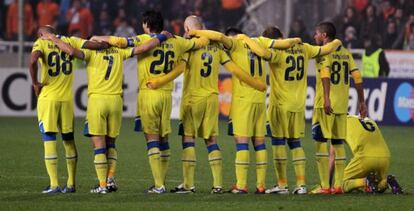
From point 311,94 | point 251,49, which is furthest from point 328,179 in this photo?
point 311,94

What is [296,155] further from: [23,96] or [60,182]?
[23,96]

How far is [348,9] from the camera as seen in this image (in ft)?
99.1

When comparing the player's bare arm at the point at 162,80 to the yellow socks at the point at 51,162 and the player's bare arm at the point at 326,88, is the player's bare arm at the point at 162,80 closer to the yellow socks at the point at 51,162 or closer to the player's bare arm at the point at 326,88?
the yellow socks at the point at 51,162

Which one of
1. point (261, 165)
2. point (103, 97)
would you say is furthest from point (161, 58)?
point (261, 165)

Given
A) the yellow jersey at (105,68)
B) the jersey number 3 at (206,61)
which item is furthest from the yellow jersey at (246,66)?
the yellow jersey at (105,68)

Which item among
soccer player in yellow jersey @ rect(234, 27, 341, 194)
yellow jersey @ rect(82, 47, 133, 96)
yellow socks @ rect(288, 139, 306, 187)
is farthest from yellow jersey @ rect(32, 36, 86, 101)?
yellow socks @ rect(288, 139, 306, 187)

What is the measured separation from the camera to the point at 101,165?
48.0 feet

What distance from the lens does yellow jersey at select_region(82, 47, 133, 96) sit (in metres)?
14.7

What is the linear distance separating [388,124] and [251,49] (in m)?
12.8

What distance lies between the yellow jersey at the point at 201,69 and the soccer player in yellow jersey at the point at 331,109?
4.14ft

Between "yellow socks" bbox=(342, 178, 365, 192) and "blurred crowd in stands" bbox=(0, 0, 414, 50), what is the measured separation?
575 inches

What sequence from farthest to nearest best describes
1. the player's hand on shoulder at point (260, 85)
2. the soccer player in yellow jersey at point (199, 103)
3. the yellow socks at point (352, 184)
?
the yellow socks at point (352, 184), the soccer player in yellow jersey at point (199, 103), the player's hand on shoulder at point (260, 85)

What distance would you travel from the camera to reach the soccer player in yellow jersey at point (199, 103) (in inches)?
590

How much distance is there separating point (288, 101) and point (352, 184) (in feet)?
4.59
